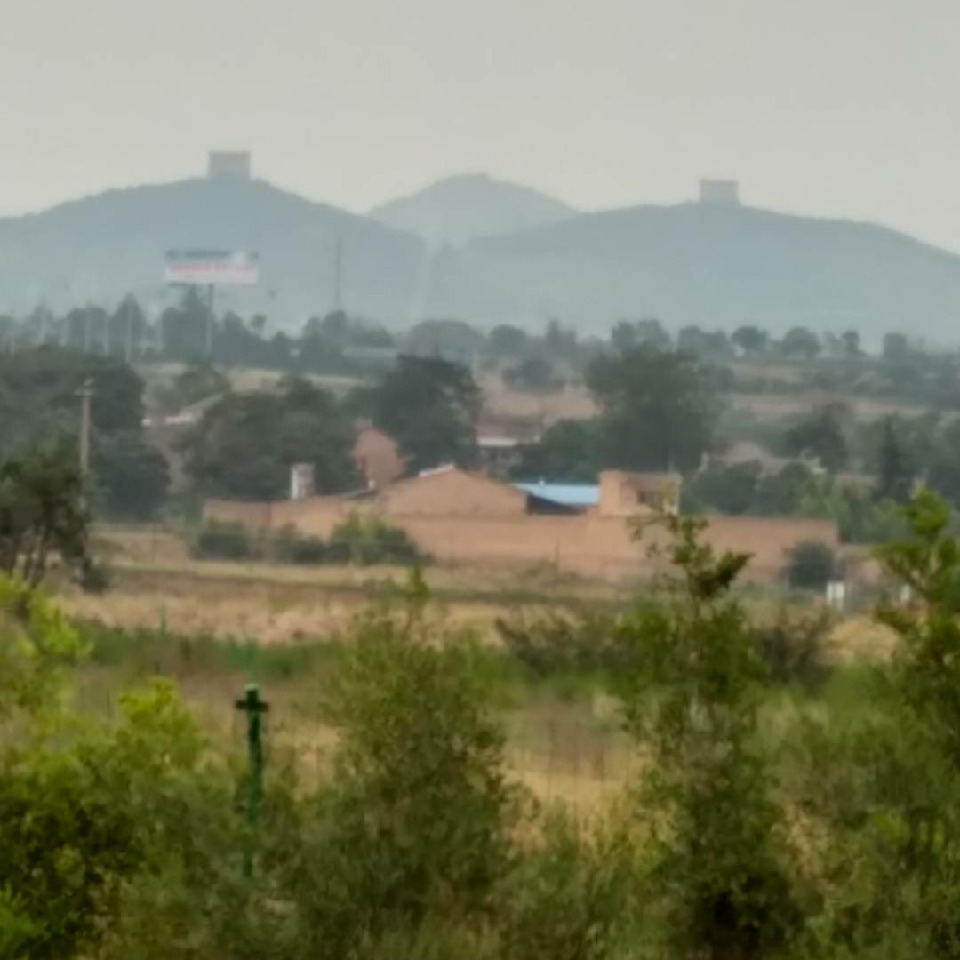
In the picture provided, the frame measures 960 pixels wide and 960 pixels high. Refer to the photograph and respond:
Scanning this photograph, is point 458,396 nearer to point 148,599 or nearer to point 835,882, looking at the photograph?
point 148,599

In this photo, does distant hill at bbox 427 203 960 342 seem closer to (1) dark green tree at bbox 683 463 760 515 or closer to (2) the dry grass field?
(1) dark green tree at bbox 683 463 760 515

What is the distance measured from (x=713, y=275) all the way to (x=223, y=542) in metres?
2.31

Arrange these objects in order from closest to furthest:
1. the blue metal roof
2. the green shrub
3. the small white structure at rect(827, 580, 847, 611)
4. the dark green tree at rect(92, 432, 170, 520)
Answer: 1. the green shrub
2. the small white structure at rect(827, 580, 847, 611)
3. the blue metal roof
4. the dark green tree at rect(92, 432, 170, 520)

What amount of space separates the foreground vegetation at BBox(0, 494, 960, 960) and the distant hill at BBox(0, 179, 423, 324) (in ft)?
14.0

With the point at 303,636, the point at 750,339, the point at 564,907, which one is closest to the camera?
the point at 564,907

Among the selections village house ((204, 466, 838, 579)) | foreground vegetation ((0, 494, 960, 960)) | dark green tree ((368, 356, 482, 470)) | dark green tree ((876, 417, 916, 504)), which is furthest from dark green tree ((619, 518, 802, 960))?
dark green tree ((368, 356, 482, 470))

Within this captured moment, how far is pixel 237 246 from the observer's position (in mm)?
9188

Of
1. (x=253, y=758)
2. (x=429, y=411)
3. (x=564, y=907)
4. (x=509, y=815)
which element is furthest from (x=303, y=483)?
(x=564, y=907)

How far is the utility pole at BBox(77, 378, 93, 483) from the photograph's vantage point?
805 cm

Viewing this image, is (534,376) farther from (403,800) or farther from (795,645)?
(403,800)

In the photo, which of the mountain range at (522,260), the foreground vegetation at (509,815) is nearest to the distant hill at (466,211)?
the mountain range at (522,260)

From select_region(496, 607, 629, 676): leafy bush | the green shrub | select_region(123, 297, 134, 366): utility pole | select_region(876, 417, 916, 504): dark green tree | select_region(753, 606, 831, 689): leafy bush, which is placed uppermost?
select_region(123, 297, 134, 366): utility pole

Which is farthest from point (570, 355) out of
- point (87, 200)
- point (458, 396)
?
point (87, 200)

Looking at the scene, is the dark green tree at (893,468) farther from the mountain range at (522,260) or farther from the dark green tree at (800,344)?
the mountain range at (522,260)
